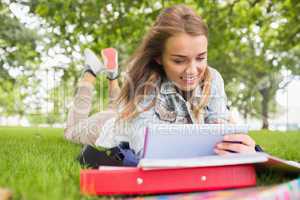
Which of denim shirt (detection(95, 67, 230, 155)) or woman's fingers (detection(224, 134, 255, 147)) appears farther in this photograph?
denim shirt (detection(95, 67, 230, 155))

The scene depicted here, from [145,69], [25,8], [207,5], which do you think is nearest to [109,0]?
[25,8]

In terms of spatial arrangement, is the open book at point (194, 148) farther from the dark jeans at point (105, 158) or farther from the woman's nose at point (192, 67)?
the woman's nose at point (192, 67)

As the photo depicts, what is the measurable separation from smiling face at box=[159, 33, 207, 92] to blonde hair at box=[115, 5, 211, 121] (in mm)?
62

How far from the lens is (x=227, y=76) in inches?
744

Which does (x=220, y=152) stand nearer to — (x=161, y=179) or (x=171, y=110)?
(x=161, y=179)

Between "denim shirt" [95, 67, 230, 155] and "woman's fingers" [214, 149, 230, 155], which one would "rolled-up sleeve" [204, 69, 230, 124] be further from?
"woman's fingers" [214, 149, 230, 155]

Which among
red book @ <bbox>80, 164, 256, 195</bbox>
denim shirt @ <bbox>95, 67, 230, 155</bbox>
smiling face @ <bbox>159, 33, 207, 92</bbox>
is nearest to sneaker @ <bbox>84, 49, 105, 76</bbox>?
denim shirt @ <bbox>95, 67, 230, 155</bbox>

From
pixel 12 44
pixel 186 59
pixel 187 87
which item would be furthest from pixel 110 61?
pixel 12 44

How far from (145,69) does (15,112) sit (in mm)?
30450

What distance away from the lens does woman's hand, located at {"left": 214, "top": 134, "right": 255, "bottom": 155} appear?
1917mm

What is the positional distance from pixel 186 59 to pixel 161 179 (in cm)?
117

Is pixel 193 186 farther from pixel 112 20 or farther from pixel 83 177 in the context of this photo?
pixel 112 20

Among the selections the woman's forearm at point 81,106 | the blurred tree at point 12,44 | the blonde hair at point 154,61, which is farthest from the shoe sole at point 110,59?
the blurred tree at point 12,44

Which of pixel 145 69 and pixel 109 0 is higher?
pixel 109 0
